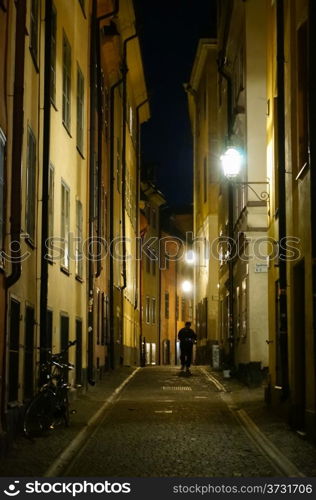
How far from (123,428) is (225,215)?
19417 millimetres

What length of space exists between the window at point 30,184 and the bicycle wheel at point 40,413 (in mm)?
2853

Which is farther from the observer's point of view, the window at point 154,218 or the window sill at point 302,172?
the window at point 154,218

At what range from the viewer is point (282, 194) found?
17000 mm

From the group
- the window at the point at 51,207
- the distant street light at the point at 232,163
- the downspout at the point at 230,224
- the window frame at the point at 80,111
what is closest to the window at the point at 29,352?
the window at the point at 51,207

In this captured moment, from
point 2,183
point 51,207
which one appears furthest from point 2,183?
point 51,207

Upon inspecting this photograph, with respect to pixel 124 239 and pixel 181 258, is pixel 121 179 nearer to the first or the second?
pixel 124 239

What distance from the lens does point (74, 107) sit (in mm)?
22484

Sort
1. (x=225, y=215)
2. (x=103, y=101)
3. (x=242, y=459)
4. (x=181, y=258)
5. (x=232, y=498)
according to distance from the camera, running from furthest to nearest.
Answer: (x=181, y=258) → (x=225, y=215) → (x=103, y=101) → (x=242, y=459) → (x=232, y=498)

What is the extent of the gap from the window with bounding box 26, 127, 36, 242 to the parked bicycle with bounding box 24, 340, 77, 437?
2.24 m

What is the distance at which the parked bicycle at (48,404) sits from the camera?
1449 centimetres

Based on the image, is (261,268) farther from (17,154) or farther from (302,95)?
(17,154)

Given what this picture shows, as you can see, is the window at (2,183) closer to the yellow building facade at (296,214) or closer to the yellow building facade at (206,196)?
the yellow building facade at (296,214)

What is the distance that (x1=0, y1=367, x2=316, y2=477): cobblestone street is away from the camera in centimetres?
1162

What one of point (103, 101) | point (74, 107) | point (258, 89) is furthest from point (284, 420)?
point (103, 101)
